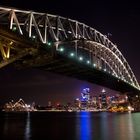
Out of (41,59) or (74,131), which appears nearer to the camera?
(41,59)

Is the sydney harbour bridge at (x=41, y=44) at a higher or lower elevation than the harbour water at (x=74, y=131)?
higher

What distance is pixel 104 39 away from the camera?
78.8 m

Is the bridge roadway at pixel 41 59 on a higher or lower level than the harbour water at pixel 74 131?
higher

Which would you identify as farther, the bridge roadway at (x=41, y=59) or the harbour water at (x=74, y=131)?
the harbour water at (x=74, y=131)

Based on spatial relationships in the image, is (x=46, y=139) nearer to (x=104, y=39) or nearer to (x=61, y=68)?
(x=61, y=68)

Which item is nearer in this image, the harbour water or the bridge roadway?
the bridge roadway

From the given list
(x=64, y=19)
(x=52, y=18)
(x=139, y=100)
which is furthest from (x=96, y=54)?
(x=139, y=100)

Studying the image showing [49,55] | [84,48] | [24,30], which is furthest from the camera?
[84,48]

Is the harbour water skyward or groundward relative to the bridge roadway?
groundward

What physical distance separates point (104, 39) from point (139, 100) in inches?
2016

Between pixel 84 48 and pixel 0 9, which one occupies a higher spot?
pixel 84 48

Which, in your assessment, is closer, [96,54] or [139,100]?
[96,54]

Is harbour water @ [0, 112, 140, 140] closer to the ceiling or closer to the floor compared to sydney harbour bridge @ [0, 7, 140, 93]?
closer to the floor

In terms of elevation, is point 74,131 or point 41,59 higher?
point 41,59
